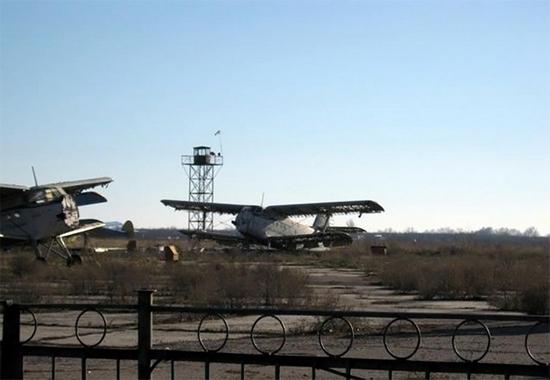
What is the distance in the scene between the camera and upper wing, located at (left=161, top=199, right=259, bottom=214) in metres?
65.6

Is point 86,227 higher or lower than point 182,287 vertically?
higher

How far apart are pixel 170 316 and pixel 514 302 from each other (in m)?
9.31

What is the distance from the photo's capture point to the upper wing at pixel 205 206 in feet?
215

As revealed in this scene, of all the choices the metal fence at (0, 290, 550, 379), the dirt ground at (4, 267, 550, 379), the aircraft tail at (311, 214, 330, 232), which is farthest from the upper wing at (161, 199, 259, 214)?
the metal fence at (0, 290, 550, 379)

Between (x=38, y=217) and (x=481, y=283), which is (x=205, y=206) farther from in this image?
(x=481, y=283)

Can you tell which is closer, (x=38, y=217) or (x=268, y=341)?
(x=268, y=341)

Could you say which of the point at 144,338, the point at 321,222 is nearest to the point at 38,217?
the point at 144,338

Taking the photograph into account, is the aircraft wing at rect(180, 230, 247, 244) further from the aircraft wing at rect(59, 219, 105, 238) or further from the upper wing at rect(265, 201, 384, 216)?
the aircraft wing at rect(59, 219, 105, 238)

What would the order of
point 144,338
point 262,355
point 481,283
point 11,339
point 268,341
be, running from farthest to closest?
point 481,283 → point 268,341 → point 11,339 → point 144,338 → point 262,355

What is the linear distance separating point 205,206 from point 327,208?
33.0 feet

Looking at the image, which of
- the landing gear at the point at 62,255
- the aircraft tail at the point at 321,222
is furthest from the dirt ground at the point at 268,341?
the aircraft tail at the point at 321,222

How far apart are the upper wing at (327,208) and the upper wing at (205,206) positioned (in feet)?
12.2

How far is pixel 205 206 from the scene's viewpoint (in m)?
66.2

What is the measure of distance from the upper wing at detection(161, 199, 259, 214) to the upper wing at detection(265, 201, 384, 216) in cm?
371
